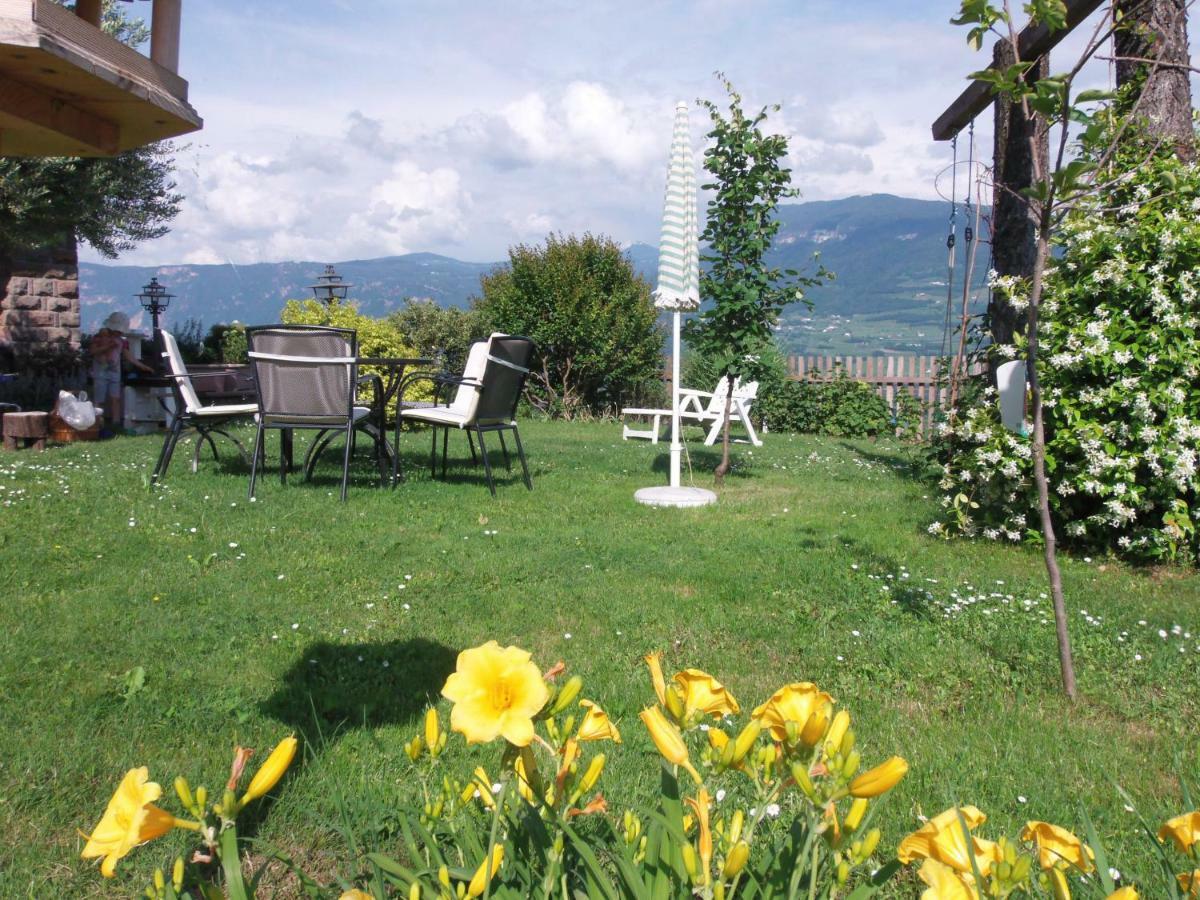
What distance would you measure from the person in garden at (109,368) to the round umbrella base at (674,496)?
7.06m

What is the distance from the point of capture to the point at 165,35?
161cm

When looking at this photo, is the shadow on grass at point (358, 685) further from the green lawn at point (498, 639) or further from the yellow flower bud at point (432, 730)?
the yellow flower bud at point (432, 730)

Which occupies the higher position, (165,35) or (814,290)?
(814,290)

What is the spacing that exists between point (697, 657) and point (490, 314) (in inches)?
456

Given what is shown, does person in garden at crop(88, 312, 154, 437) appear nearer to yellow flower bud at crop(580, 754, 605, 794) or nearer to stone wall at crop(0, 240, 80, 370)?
stone wall at crop(0, 240, 80, 370)

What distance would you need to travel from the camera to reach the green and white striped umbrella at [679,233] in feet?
20.5

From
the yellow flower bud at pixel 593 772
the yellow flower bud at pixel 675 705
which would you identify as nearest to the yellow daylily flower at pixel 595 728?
the yellow flower bud at pixel 593 772

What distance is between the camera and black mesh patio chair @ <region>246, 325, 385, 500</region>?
550 cm

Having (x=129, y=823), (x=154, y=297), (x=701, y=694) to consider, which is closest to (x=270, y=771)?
(x=129, y=823)

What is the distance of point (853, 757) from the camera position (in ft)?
2.98

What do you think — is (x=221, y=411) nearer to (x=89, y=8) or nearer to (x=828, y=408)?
(x=89, y=8)

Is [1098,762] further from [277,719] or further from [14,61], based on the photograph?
[14,61]

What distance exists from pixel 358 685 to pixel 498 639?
1.75 feet

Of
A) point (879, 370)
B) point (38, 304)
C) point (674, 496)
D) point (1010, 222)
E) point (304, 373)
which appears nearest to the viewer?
point (304, 373)
